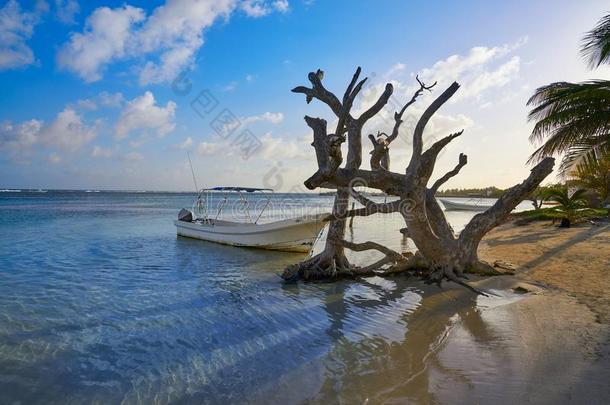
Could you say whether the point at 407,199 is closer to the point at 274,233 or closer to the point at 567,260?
the point at 567,260

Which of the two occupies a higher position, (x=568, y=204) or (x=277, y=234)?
(x=568, y=204)

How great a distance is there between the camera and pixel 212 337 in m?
5.83

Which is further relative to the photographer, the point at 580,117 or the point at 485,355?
the point at 580,117

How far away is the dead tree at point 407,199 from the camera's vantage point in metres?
8.55

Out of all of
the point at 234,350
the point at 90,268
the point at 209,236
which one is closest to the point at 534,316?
the point at 234,350

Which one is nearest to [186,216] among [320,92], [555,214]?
[320,92]

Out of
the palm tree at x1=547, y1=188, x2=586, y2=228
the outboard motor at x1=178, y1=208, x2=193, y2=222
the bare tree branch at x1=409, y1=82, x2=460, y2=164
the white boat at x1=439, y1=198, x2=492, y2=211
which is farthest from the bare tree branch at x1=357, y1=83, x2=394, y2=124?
the white boat at x1=439, y1=198, x2=492, y2=211

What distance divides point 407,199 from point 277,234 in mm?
7341

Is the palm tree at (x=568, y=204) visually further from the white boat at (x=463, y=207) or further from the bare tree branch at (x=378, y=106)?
the white boat at (x=463, y=207)

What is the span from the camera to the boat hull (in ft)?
47.6

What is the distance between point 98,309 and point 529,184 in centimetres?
973

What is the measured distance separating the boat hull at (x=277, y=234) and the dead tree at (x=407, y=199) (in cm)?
381

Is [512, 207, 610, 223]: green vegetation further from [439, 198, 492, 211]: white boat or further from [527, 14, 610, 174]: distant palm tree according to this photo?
[439, 198, 492, 211]: white boat

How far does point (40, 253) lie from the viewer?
13.6m
